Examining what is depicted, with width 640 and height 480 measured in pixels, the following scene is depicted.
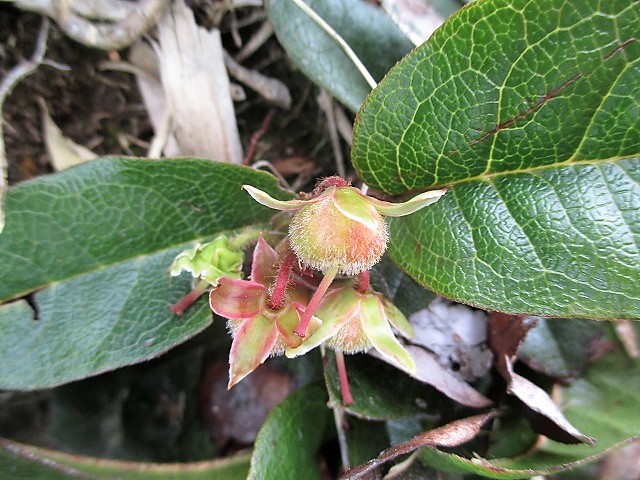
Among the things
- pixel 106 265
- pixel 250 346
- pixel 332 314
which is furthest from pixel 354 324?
pixel 106 265

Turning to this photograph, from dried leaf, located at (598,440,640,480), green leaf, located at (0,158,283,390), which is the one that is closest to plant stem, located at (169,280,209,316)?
green leaf, located at (0,158,283,390)

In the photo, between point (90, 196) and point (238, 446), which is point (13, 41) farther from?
point (238, 446)

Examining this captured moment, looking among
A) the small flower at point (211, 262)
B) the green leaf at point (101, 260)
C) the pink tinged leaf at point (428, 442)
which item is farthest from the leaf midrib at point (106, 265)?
the pink tinged leaf at point (428, 442)

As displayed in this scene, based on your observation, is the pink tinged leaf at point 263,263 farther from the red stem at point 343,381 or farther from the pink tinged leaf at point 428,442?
the pink tinged leaf at point 428,442

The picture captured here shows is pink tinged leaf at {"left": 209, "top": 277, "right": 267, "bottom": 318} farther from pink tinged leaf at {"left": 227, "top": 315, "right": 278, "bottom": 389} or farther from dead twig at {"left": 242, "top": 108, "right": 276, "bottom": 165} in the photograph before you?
dead twig at {"left": 242, "top": 108, "right": 276, "bottom": 165}

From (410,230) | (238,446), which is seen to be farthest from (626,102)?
(238,446)

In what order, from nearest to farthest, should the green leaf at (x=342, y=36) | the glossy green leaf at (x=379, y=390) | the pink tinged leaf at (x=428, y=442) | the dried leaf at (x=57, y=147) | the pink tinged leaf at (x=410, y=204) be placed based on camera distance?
1. the pink tinged leaf at (x=410, y=204)
2. the pink tinged leaf at (x=428, y=442)
3. the glossy green leaf at (x=379, y=390)
4. the green leaf at (x=342, y=36)
5. the dried leaf at (x=57, y=147)
